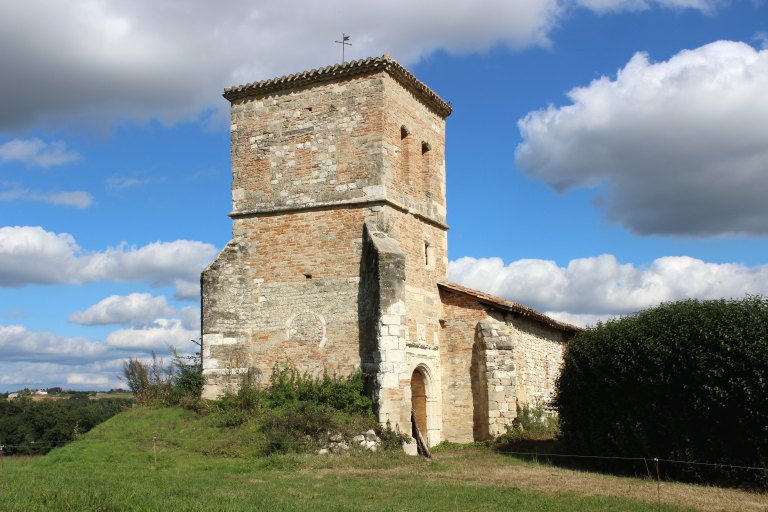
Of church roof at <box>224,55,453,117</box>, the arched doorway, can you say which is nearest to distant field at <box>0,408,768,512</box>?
the arched doorway

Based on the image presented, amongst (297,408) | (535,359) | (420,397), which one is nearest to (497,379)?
(420,397)

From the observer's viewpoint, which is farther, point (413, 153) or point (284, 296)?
point (413, 153)

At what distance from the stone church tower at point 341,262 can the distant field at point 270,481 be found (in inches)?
79.0

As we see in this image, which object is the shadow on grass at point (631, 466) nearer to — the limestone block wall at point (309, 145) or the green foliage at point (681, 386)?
the green foliage at point (681, 386)

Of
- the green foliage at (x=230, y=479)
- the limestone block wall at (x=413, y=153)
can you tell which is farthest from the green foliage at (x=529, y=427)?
the limestone block wall at (x=413, y=153)

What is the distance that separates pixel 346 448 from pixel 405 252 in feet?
19.5

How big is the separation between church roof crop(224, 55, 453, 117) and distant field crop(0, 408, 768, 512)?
9193 mm

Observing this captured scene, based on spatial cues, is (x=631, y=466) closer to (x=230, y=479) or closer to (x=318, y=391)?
(x=318, y=391)

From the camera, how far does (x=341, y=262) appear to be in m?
19.7

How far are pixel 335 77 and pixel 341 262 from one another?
17.0 ft

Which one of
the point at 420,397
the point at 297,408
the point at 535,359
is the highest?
the point at 535,359

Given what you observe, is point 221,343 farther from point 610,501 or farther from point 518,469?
point 610,501

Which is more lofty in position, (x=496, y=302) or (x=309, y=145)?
(x=309, y=145)

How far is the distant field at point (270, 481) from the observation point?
11.2 m
